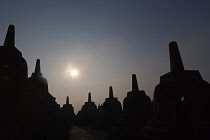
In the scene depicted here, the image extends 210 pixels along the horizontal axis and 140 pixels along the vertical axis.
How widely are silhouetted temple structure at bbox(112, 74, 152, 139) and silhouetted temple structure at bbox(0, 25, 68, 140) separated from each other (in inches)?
221

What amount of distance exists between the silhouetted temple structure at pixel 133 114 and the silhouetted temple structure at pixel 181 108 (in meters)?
4.98

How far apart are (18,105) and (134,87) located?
968 cm

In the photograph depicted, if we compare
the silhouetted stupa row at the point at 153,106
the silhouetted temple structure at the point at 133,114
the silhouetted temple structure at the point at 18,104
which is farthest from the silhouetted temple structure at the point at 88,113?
the silhouetted temple structure at the point at 18,104

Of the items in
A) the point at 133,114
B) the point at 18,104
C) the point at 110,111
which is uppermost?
the point at 18,104

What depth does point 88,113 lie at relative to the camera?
109 feet

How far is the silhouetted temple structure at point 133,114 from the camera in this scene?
1366cm

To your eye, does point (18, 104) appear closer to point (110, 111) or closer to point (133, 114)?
point (133, 114)

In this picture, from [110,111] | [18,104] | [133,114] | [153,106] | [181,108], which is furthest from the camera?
[110,111]

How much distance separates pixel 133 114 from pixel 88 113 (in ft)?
66.0

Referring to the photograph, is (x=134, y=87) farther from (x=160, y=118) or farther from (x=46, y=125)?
(x=46, y=125)

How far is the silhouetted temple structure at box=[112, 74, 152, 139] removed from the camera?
13664mm

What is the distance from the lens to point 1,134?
791 cm

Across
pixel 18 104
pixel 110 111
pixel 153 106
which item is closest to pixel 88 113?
pixel 110 111

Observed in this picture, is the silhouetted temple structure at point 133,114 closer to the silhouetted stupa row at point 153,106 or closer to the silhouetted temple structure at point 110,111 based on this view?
the silhouetted stupa row at point 153,106
